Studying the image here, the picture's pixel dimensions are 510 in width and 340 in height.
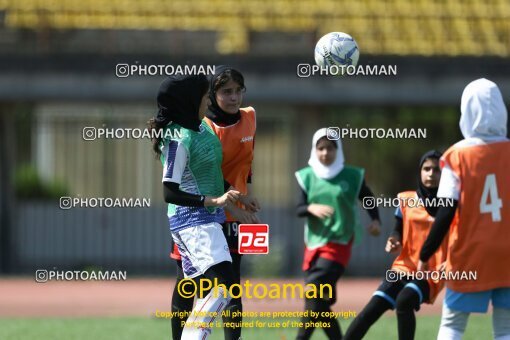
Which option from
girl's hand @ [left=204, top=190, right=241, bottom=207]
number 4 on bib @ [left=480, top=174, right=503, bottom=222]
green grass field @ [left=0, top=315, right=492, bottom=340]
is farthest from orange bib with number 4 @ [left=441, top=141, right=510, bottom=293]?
green grass field @ [left=0, top=315, right=492, bottom=340]

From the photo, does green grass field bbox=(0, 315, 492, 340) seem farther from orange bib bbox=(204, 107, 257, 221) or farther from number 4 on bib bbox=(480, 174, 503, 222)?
number 4 on bib bbox=(480, 174, 503, 222)

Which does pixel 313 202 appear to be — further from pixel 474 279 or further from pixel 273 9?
pixel 273 9

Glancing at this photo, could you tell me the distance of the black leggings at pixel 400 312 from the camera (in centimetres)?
827

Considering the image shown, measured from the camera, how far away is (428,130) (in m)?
20.4

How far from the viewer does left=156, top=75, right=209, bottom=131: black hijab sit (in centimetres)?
740

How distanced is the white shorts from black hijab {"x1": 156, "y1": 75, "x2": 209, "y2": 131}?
68 cm

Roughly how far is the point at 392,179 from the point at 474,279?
49.4 feet

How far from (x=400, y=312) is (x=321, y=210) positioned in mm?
1537

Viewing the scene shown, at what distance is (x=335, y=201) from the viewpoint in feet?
32.1

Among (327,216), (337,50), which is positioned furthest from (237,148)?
(327,216)

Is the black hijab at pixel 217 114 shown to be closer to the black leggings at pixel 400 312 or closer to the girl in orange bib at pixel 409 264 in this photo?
the girl in orange bib at pixel 409 264

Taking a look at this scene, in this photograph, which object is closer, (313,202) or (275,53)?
(313,202)

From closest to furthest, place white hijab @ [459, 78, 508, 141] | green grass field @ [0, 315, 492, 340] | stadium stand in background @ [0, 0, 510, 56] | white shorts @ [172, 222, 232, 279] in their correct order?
white hijab @ [459, 78, 508, 141] < white shorts @ [172, 222, 232, 279] < green grass field @ [0, 315, 492, 340] < stadium stand in background @ [0, 0, 510, 56]

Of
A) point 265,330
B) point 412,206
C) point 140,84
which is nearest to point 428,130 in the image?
point 140,84
